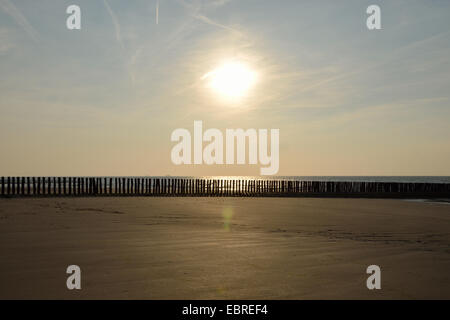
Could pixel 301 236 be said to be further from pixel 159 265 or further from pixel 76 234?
pixel 76 234

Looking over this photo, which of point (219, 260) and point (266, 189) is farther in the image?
point (266, 189)

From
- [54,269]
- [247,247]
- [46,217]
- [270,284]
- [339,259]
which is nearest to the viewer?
[270,284]

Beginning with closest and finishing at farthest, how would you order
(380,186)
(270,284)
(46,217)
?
(270,284) < (46,217) < (380,186)

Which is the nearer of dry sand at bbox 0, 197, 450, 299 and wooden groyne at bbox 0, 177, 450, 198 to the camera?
dry sand at bbox 0, 197, 450, 299

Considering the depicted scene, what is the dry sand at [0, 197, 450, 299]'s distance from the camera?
18.7 feet

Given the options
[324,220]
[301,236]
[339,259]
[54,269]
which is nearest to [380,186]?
[324,220]

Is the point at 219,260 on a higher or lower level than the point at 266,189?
higher

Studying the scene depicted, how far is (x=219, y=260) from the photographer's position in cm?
759

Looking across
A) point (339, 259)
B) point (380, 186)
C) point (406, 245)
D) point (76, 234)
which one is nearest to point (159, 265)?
point (339, 259)

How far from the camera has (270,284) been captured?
6.00 metres
